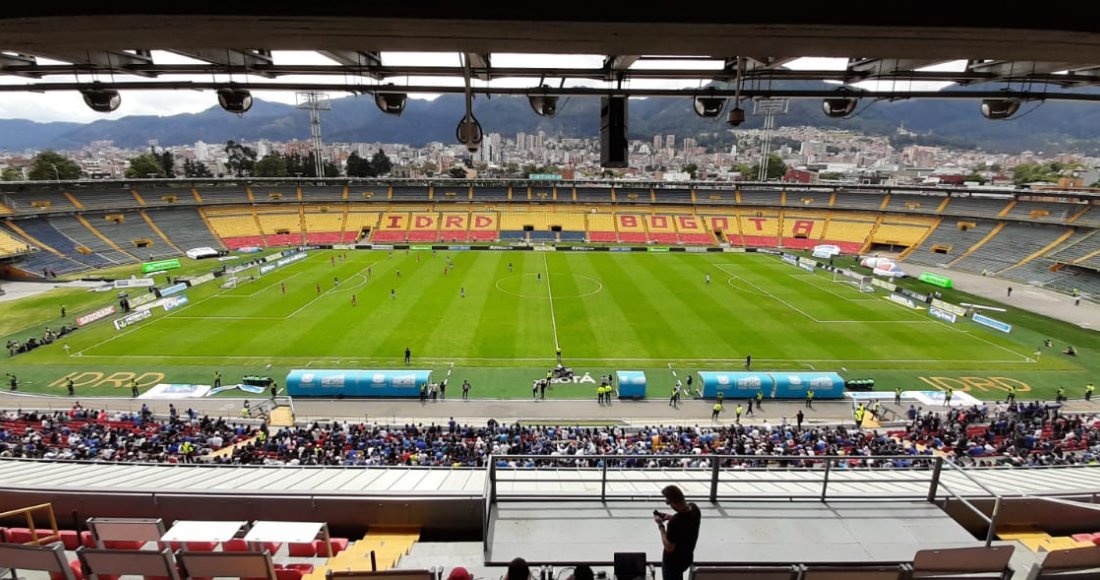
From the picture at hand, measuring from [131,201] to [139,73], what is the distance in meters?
65.2

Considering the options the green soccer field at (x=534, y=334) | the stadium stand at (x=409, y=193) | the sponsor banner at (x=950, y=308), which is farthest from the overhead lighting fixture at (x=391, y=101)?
the stadium stand at (x=409, y=193)

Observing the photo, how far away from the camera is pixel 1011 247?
4850cm

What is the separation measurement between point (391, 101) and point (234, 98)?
206 cm

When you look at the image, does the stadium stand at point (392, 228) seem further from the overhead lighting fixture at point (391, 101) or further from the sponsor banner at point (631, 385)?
the overhead lighting fixture at point (391, 101)

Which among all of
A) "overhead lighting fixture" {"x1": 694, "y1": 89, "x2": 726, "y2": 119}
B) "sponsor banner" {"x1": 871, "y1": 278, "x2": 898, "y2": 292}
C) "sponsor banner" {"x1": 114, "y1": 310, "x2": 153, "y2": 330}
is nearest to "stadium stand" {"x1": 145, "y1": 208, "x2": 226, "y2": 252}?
"sponsor banner" {"x1": 114, "y1": 310, "x2": 153, "y2": 330}

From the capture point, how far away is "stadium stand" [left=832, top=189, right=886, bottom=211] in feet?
210

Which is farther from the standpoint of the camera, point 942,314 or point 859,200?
point 859,200

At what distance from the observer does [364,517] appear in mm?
6031

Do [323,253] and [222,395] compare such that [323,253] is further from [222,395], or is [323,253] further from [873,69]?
[873,69]

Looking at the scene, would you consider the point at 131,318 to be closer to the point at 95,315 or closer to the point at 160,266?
the point at 95,315

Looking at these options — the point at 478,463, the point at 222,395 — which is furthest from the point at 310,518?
the point at 222,395

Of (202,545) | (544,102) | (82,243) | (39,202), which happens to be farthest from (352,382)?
(39,202)

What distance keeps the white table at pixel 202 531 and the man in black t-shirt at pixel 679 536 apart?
14.6 ft

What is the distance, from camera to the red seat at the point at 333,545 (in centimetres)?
571
